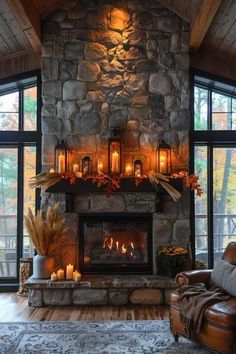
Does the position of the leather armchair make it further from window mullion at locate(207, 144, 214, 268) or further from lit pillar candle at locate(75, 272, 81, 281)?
window mullion at locate(207, 144, 214, 268)

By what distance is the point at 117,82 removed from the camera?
5512 millimetres

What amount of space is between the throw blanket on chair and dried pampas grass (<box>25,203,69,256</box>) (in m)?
2.01

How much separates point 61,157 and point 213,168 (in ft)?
7.49

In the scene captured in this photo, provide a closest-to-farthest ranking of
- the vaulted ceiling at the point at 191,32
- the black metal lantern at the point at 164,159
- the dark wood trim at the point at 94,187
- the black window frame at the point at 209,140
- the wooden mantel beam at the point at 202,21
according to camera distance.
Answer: the wooden mantel beam at the point at 202,21 < the vaulted ceiling at the point at 191,32 < the dark wood trim at the point at 94,187 < the black metal lantern at the point at 164,159 < the black window frame at the point at 209,140

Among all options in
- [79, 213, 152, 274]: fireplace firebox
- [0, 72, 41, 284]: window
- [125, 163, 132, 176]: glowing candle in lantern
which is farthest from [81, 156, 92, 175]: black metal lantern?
[0, 72, 41, 284]: window

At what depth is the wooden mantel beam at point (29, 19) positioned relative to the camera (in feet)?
14.6

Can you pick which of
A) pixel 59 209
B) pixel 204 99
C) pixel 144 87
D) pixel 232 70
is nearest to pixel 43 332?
pixel 59 209

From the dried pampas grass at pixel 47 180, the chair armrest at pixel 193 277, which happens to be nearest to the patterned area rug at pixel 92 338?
the chair armrest at pixel 193 277

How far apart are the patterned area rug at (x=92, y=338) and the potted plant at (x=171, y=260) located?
0.96 metres

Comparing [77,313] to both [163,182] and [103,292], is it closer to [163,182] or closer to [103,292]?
[103,292]

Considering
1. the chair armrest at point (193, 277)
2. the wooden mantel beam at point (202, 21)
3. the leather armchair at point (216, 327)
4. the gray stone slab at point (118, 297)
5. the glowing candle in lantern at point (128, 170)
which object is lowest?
the gray stone slab at point (118, 297)

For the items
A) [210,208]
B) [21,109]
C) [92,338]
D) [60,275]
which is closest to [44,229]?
[60,275]

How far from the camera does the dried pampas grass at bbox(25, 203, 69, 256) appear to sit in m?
5.02

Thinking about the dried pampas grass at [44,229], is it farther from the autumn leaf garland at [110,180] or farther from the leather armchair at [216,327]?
the leather armchair at [216,327]
